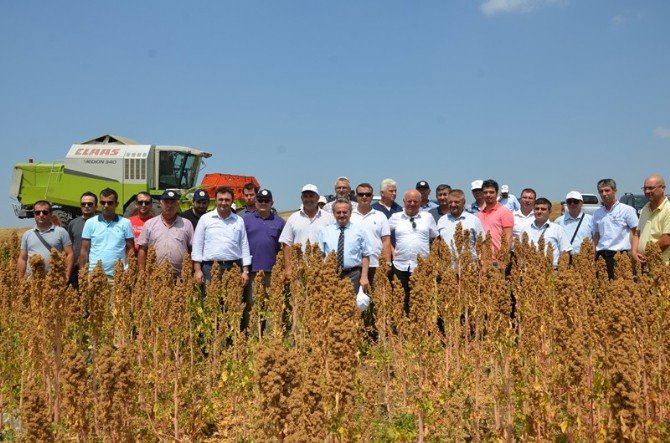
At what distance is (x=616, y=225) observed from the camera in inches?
284

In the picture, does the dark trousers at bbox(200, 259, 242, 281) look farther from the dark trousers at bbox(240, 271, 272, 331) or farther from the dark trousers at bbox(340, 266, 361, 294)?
the dark trousers at bbox(340, 266, 361, 294)

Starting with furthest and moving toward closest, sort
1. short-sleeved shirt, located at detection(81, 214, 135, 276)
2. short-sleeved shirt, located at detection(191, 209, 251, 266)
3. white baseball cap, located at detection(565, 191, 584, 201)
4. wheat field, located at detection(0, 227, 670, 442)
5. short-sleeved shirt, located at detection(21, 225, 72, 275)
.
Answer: white baseball cap, located at detection(565, 191, 584, 201) < short-sleeved shirt, located at detection(191, 209, 251, 266) < short-sleeved shirt, located at detection(81, 214, 135, 276) < short-sleeved shirt, located at detection(21, 225, 72, 275) < wheat field, located at detection(0, 227, 670, 442)

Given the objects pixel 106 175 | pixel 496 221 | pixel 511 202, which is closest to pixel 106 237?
pixel 496 221

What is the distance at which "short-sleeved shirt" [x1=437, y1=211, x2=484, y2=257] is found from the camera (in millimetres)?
6477

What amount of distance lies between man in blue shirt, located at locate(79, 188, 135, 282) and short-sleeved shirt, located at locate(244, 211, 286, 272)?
134 centimetres

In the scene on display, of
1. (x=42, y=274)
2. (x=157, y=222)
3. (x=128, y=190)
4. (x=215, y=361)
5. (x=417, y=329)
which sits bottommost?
(x=215, y=361)

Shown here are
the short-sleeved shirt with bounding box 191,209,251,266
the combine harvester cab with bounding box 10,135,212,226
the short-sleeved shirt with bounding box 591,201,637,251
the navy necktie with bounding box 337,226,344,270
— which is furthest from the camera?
the combine harvester cab with bounding box 10,135,212,226

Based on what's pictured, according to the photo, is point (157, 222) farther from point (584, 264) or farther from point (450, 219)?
point (584, 264)

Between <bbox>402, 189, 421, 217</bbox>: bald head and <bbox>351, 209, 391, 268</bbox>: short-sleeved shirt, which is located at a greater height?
<bbox>402, 189, 421, 217</bbox>: bald head

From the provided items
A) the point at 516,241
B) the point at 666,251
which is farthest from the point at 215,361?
the point at 666,251

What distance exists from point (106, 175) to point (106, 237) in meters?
15.4

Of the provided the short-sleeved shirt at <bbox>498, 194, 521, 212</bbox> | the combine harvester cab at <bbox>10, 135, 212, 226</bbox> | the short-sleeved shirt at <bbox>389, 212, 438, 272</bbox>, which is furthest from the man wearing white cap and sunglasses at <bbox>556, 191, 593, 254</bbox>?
the combine harvester cab at <bbox>10, 135, 212, 226</bbox>

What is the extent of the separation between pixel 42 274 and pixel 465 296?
3.78 metres

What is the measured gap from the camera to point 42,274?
3.85 m
